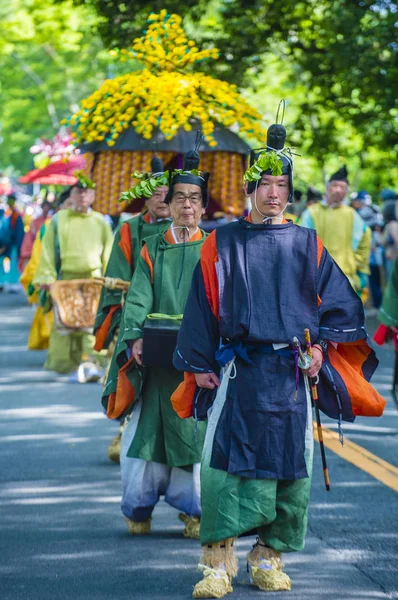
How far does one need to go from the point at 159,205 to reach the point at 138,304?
3.63 feet

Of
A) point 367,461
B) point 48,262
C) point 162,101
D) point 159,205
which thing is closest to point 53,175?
point 48,262

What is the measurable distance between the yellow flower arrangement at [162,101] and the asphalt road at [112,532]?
7.41 ft

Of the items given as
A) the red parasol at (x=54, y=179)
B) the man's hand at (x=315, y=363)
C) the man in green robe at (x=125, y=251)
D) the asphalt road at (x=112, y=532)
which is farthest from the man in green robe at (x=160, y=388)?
the red parasol at (x=54, y=179)

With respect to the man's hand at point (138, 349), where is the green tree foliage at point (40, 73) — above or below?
above

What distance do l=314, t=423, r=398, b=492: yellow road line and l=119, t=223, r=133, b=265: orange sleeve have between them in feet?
6.80

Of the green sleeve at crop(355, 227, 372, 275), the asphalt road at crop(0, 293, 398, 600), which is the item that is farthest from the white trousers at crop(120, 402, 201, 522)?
the green sleeve at crop(355, 227, 372, 275)

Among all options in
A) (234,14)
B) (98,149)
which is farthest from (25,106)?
(98,149)

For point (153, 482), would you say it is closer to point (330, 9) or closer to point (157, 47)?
point (157, 47)

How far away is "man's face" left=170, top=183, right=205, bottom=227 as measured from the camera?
6406 millimetres

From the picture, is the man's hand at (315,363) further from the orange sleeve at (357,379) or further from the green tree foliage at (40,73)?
the green tree foliage at (40,73)

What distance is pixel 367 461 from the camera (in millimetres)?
8719

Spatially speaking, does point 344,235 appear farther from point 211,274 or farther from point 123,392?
point 211,274

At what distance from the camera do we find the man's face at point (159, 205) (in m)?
7.38

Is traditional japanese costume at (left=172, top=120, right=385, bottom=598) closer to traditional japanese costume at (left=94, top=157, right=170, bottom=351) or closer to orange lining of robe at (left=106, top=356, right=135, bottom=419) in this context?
orange lining of robe at (left=106, top=356, right=135, bottom=419)
